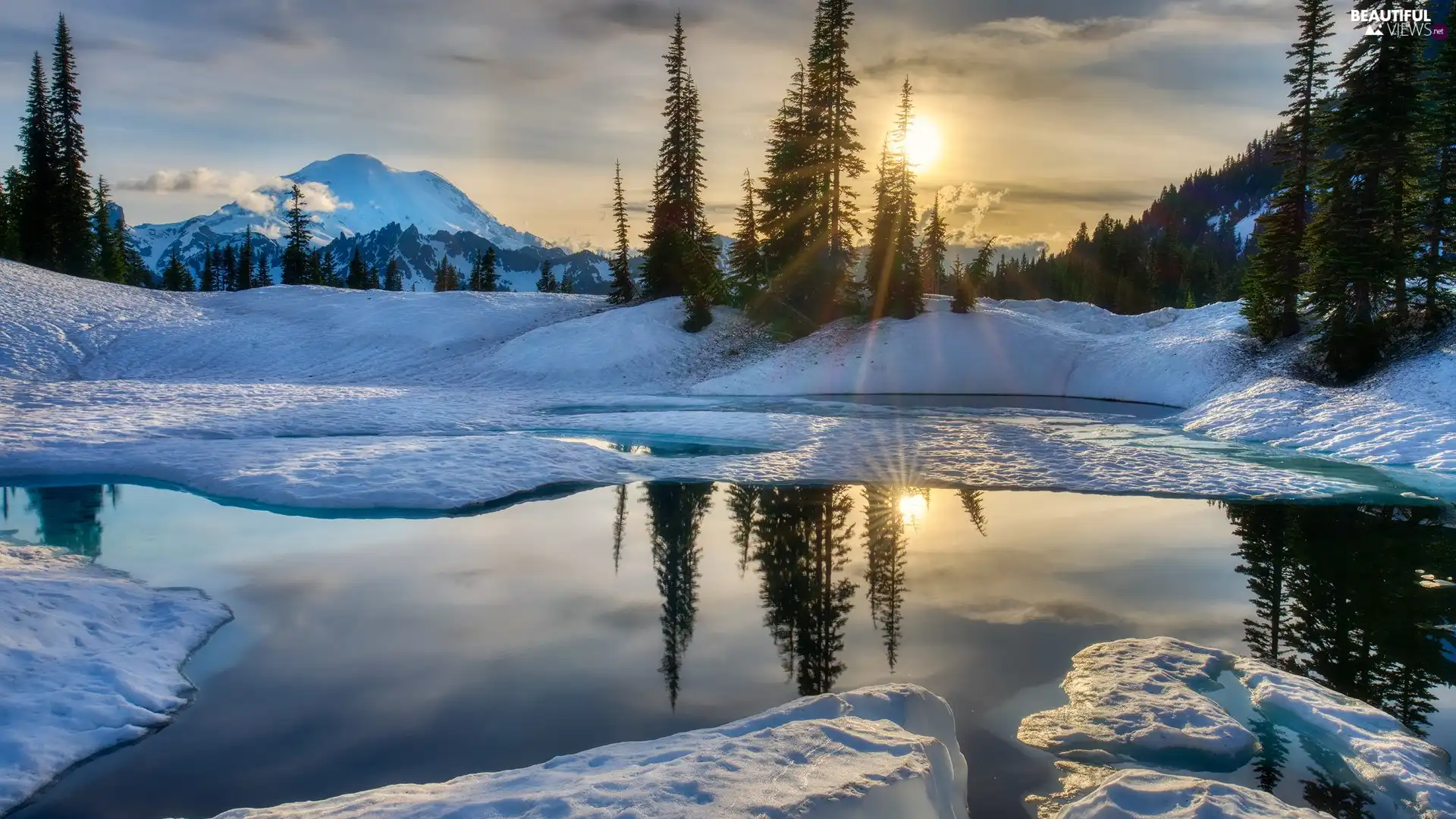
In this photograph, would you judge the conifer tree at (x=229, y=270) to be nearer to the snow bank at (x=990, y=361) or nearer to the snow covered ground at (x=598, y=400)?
the snow covered ground at (x=598, y=400)

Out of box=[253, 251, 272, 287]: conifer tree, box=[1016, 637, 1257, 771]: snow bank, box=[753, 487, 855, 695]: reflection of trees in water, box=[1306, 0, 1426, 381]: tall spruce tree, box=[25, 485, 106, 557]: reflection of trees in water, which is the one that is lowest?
box=[1016, 637, 1257, 771]: snow bank

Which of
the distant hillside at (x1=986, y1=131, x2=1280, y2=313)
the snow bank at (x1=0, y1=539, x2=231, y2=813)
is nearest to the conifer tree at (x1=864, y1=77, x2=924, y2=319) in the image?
the snow bank at (x1=0, y1=539, x2=231, y2=813)

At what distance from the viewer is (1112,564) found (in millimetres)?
11102

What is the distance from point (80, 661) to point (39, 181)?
64.4m

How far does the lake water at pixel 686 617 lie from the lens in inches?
241

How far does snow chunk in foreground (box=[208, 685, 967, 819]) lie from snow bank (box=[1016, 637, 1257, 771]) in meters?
1.16

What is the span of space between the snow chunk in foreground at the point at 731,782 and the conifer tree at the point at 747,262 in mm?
40784

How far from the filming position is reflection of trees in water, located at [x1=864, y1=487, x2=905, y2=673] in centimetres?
867

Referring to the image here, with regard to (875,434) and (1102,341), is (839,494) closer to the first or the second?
(875,434)

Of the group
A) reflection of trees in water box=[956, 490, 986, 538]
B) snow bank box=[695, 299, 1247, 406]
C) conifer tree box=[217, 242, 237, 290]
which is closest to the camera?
reflection of trees in water box=[956, 490, 986, 538]

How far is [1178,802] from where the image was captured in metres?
5.36

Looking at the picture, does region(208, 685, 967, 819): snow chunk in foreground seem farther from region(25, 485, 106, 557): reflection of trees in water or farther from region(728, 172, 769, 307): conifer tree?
region(728, 172, 769, 307): conifer tree

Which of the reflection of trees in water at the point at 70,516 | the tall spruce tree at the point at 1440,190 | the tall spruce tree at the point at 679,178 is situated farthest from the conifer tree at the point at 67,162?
the tall spruce tree at the point at 1440,190

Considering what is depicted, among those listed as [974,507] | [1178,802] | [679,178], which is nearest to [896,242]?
[679,178]
